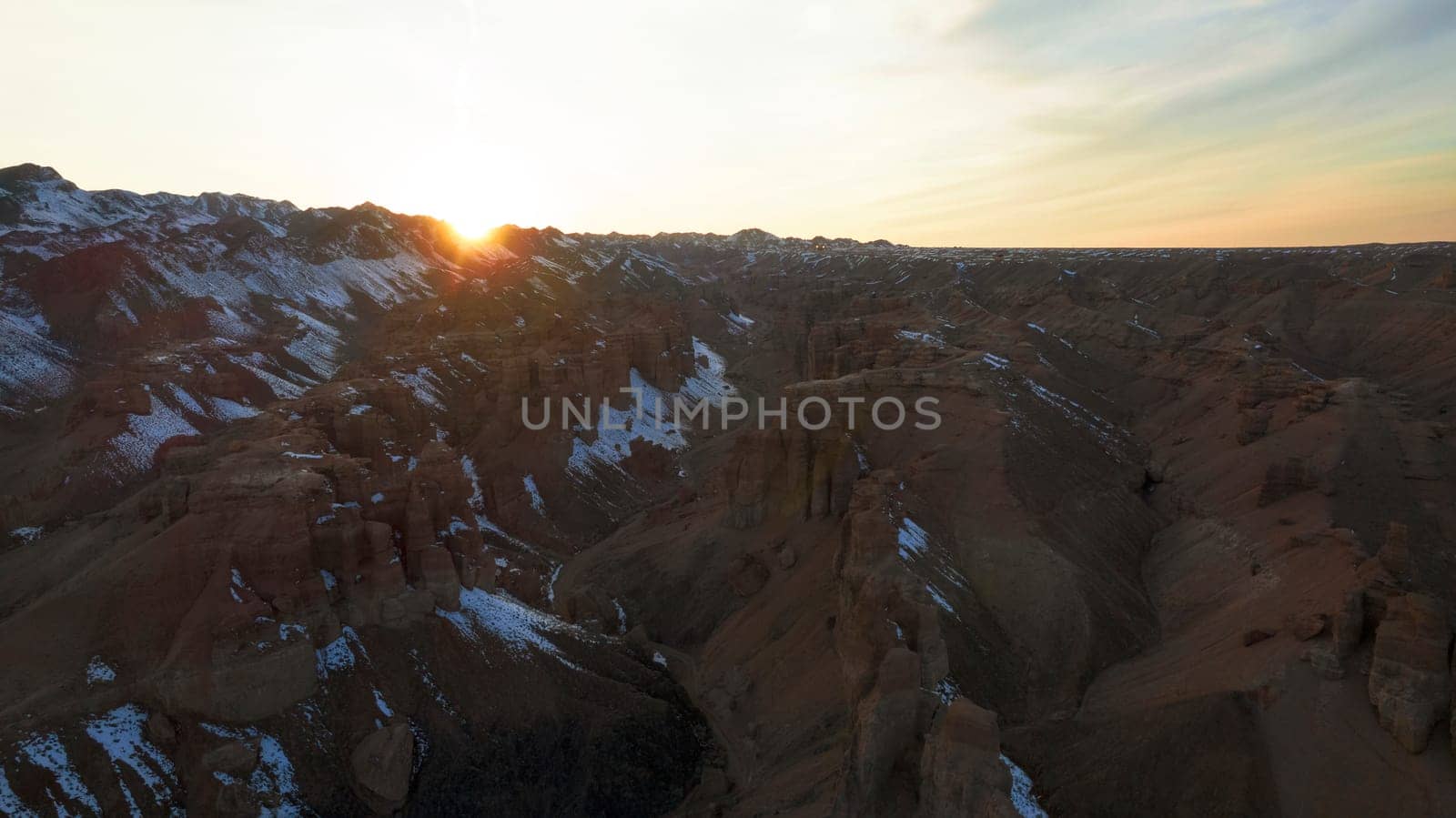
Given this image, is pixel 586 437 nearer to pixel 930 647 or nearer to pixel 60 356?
pixel 930 647

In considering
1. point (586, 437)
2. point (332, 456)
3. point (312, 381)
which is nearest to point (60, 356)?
point (312, 381)

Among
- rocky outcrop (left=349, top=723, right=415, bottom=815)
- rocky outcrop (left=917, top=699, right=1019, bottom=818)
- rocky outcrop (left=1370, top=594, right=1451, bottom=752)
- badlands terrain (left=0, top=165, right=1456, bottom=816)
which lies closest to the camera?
rocky outcrop (left=917, top=699, right=1019, bottom=818)

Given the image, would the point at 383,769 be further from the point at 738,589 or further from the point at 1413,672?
the point at 1413,672

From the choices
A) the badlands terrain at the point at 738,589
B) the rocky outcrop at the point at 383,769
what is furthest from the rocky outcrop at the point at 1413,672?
the rocky outcrop at the point at 383,769

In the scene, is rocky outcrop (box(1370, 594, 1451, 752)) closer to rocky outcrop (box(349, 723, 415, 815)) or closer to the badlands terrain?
the badlands terrain

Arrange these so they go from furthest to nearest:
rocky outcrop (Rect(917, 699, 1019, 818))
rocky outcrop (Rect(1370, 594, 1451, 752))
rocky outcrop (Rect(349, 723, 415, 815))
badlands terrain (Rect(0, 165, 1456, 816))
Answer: rocky outcrop (Rect(349, 723, 415, 815)), badlands terrain (Rect(0, 165, 1456, 816)), rocky outcrop (Rect(1370, 594, 1451, 752)), rocky outcrop (Rect(917, 699, 1019, 818))

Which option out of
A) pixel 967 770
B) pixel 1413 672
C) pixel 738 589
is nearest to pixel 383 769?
pixel 967 770

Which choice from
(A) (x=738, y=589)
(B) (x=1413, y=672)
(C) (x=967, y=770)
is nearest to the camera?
(C) (x=967, y=770)

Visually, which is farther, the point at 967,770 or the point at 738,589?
the point at 738,589

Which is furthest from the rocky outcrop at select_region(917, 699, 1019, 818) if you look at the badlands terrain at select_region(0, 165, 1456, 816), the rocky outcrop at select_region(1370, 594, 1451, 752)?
the rocky outcrop at select_region(1370, 594, 1451, 752)
